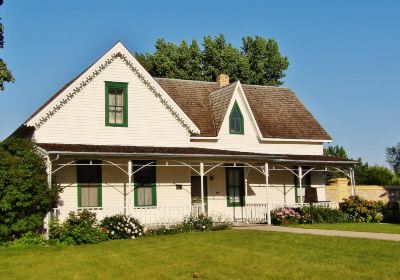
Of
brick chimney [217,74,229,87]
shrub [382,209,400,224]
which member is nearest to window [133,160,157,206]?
brick chimney [217,74,229,87]

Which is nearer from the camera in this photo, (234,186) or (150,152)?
(150,152)

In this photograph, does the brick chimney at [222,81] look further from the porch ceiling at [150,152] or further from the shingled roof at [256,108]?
the porch ceiling at [150,152]

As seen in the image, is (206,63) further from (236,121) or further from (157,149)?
(157,149)

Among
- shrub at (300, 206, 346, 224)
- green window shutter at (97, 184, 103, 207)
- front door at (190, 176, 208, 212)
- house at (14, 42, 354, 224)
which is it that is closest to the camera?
house at (14, 42, 354, 224)

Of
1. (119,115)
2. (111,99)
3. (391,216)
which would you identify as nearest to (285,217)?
(391,216)

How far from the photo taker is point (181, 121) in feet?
85.7

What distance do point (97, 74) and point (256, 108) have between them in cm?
1059

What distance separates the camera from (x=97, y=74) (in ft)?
79.8

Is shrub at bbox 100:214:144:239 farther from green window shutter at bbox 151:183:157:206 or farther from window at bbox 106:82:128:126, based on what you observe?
window at bbox 106:82:128:126

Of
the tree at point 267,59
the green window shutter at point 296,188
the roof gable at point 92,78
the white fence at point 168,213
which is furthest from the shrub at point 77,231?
the tree at point 267,59

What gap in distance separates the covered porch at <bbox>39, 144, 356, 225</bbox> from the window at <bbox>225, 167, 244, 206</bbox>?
48 mm

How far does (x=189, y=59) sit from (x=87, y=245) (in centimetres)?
3257

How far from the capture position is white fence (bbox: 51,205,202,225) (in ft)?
74.1

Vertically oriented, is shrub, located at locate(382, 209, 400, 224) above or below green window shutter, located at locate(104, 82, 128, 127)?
below
